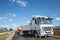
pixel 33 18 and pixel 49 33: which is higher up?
pixel 33 18

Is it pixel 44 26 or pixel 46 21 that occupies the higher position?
pixel 46 21

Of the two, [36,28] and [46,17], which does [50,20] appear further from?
[36,28]

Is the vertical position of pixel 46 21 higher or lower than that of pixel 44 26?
higher

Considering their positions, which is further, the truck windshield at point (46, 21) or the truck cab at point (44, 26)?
the truck windshield at point (46, 21)

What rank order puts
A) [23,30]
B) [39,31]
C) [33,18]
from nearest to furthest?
[39,31] → [33,18] → [23,30]

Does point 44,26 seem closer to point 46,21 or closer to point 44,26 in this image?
point 44,26

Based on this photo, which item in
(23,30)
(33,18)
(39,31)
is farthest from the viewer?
(23,30)

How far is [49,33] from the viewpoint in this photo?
2750 cm

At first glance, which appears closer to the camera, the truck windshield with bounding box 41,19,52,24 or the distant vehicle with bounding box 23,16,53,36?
the distant vehicle with bounding box 23,16,53,36

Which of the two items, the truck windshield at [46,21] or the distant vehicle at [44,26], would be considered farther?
the truck windshield at [46,21]

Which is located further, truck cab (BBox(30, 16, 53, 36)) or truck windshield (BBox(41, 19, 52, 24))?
truck windshield (BBox(41, 19, 52, 24))

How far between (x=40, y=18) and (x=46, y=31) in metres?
2.72

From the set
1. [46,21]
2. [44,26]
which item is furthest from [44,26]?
[46,21]

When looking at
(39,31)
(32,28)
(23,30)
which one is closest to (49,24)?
(39,31)
